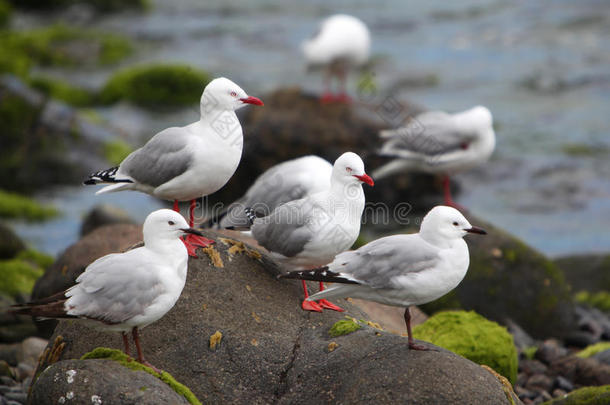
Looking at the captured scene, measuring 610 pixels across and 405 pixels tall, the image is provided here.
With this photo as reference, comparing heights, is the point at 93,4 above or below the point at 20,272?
above

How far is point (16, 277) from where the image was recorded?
35.4 ft

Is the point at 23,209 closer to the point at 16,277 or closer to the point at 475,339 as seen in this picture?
the point at 16,277

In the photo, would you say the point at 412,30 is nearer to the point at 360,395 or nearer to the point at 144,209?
the point at 144,209

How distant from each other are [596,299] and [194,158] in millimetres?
7543

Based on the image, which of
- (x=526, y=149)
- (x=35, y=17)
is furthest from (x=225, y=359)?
(x=35, y=17)

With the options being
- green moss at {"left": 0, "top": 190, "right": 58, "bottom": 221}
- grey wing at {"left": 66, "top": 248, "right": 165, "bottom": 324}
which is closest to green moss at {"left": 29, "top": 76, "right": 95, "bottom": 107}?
green moss at {"left": 0, "top": 190, "right": 58, "bottom": 221}

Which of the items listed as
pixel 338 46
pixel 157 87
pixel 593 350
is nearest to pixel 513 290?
pixel 593 350

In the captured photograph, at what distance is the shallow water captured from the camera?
51.0ft

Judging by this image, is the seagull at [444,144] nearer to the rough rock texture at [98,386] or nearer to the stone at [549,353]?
the stone at [549,353]

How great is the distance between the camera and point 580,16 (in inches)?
964

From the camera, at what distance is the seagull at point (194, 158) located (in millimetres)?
6844

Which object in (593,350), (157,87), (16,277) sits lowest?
(593,350)

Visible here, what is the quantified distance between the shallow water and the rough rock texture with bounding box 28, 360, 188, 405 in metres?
9.04

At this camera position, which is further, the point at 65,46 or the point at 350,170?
the point at 65,46
